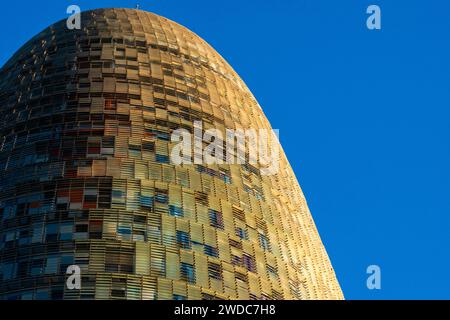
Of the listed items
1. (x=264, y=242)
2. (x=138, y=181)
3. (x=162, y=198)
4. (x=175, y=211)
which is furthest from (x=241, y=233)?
(x=138, y=181)

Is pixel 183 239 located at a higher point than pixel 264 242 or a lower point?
lower

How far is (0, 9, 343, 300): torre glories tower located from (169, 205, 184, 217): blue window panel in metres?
0.34

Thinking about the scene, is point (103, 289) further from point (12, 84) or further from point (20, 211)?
point (12, 84)

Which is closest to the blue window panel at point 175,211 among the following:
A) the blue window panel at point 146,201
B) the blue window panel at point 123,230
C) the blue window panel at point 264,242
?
the blue window panel at point 146,201

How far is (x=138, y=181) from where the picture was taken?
4358 inches

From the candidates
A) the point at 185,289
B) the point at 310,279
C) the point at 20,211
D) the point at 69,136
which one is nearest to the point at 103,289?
the point at 185,289

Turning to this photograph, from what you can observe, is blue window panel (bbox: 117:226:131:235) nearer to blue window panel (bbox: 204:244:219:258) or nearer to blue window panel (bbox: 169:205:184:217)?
blue window panel (bbox: 169:205:184:217)

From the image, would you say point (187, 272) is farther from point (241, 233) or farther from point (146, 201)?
point (241, 233)

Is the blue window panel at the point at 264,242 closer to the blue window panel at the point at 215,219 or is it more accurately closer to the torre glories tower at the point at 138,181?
the torre glories tower at the point at 138,181

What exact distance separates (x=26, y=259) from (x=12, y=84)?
34400 mm

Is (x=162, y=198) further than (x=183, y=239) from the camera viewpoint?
Yes

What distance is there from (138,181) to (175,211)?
4.56 metres

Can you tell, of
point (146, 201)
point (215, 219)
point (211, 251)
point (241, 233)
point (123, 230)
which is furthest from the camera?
point (241, 233)

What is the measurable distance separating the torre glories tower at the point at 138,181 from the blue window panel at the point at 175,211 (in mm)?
345
